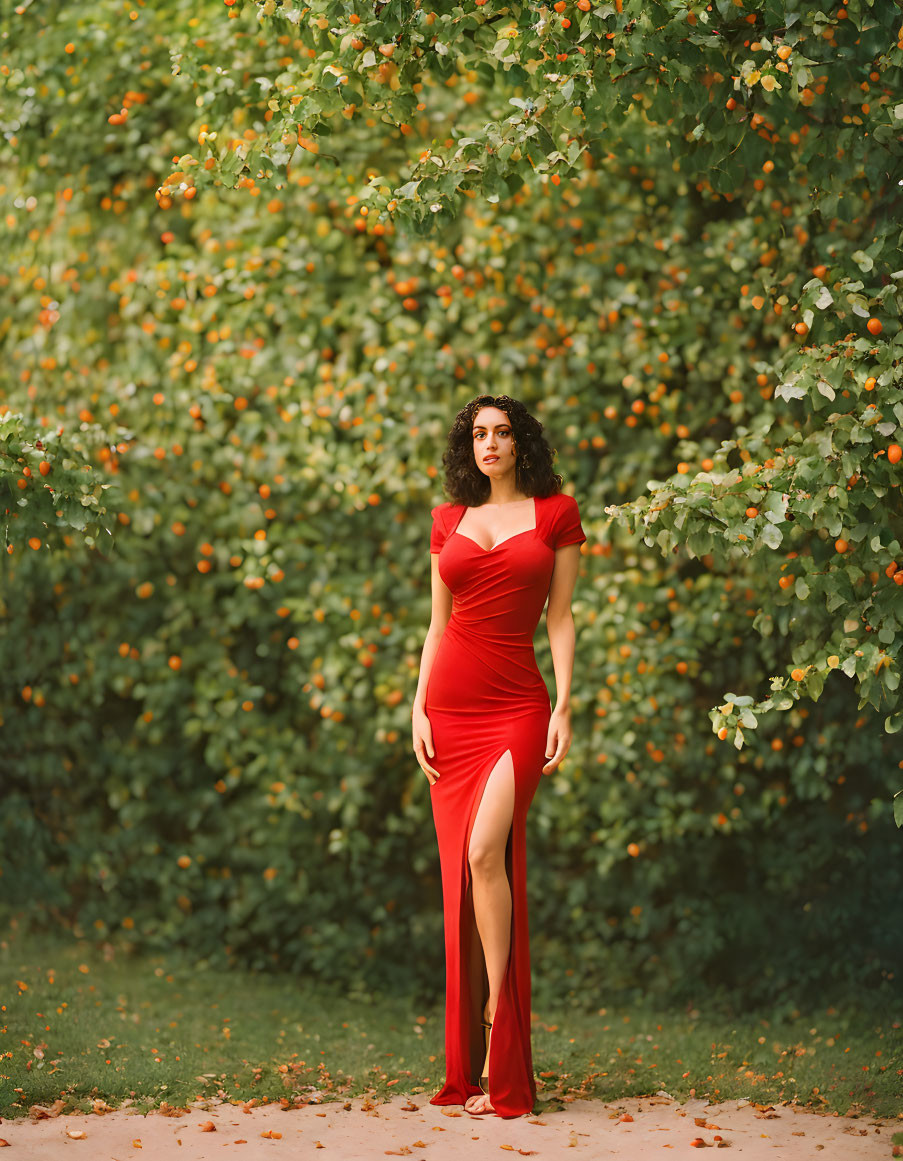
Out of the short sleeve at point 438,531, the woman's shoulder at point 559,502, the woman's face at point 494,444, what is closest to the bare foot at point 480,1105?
the short sleeve at point 438,531

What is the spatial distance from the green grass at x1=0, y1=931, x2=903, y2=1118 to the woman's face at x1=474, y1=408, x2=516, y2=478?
1.99 m

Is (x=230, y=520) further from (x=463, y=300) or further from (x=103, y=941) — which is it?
(x=103, y=941)

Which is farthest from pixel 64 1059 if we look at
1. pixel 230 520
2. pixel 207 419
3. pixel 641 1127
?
pixel 207 419

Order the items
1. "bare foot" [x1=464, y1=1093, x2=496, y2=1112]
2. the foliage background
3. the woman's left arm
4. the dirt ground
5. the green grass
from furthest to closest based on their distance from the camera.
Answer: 1. the foliage background
2. the green grass
3. the woman's left arm
4. "bare foot" [x1=464, y1=1093, x2=496, y2=1112]
5. the dirt ground

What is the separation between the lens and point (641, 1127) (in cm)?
352

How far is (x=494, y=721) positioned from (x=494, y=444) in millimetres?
852

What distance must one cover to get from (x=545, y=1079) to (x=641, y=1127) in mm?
575

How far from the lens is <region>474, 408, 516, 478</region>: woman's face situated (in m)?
3.62

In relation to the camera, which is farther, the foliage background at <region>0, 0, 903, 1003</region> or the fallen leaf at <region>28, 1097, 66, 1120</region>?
the foliage background at <region>0, 0, 903, 1003</region>

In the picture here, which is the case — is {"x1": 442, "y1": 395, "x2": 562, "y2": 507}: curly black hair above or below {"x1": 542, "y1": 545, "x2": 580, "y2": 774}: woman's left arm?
above

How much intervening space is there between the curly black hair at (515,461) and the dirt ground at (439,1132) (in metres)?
1.88

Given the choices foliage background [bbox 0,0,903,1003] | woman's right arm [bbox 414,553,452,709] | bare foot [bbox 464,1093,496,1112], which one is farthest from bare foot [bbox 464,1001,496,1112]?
foliage background [bbox 0,0,903,1003]

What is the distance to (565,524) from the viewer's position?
11.8ft

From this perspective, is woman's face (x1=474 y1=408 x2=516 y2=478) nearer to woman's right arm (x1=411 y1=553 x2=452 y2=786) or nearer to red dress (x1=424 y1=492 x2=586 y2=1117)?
red dress (x1=424 y1=492 x2=586 y2=1117)
